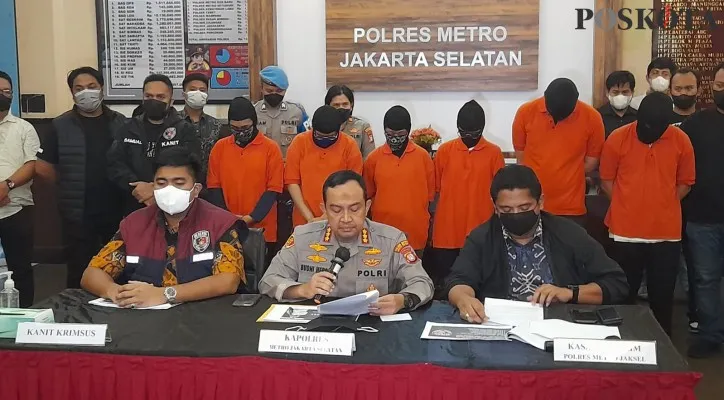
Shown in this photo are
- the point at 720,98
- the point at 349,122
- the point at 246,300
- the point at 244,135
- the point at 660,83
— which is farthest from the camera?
the point at 660,83

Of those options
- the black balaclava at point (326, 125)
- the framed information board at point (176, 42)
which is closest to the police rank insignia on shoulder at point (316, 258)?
the black balaclava at point (326, 125)

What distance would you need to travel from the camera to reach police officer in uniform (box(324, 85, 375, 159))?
4418 mm

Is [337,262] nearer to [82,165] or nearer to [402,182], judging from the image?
[402,182]

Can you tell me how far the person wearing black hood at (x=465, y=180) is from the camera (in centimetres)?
378

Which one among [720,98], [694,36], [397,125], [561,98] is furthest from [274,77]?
[694,36]

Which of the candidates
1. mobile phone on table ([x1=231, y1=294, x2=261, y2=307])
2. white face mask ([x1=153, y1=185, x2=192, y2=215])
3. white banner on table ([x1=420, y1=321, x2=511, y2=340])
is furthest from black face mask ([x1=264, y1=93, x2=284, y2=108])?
white banner on table ([x1=420, y1=321, x2=511, y2=340])

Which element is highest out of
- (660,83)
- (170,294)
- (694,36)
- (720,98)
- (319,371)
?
(694,36)

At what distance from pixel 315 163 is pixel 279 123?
2.91ft

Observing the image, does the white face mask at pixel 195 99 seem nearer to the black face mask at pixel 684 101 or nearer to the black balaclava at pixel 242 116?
the black balaclava at pixel 242 116

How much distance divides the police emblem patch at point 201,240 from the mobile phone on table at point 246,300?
26 centimetres

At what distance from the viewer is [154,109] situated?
13.3 feet

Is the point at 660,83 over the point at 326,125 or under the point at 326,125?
over

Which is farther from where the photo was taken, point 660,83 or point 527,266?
point 660,83

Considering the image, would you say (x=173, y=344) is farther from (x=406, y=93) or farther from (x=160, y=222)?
(x=406, y=93)
